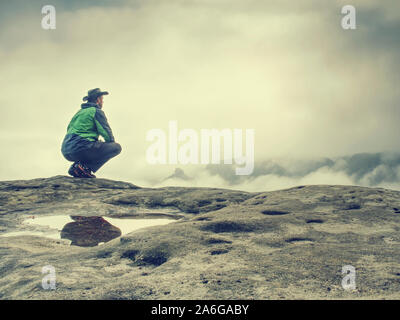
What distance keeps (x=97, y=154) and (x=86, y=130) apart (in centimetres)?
55

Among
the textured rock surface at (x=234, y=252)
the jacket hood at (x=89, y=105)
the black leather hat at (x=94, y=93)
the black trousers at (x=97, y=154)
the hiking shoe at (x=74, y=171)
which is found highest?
the black leather hat at (x=94, y=93)

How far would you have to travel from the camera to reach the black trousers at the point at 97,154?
9133 mm

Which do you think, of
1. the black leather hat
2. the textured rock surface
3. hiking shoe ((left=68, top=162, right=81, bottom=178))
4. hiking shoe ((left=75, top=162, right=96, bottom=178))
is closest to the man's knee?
hiking shoe ((left=75, top=162, right=96, bottom=178))

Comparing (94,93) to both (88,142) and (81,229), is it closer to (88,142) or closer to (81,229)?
(88,142)

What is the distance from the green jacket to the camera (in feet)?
29.8

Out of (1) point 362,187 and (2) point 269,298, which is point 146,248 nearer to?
(2) point 269,298

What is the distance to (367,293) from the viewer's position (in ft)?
11.0

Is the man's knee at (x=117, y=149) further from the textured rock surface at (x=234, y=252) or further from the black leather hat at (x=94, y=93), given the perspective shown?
the textured rock surface at (x=234, y=252)

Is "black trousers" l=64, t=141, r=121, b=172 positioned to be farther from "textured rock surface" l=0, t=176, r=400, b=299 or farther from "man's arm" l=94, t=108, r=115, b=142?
"textured rock surface" l=0, t=176, r=400, b=299

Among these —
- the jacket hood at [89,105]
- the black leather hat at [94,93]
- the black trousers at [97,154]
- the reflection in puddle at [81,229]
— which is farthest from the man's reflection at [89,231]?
the black leather hat at [94,93]

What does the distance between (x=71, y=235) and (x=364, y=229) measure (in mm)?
3577

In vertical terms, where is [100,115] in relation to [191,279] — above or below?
above

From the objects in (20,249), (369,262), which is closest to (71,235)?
(20,249)

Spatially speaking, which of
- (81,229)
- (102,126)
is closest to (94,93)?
(102,126)
